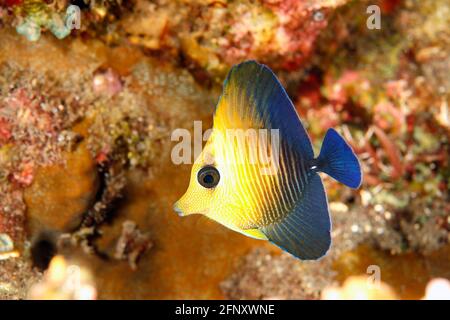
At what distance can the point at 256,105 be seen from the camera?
207 centimetres

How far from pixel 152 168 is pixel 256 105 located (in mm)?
2034

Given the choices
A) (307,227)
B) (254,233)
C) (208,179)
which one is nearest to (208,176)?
(208,179)

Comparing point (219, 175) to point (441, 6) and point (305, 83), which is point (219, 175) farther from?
point (441, 6)

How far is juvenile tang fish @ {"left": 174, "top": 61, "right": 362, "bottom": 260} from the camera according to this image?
202 centimetres

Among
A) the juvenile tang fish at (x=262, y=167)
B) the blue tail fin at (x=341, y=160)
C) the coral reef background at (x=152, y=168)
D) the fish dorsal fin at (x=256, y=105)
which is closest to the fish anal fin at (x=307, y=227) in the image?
the juvenile tang fish at (x=262, y=167)

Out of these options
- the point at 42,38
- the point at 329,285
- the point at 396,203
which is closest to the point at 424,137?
the point at 396,203

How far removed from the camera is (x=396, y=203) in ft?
14.7

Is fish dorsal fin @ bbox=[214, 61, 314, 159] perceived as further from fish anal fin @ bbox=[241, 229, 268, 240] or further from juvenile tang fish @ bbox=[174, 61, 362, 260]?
fish anal fin @ bbox=[241, 229, 268, 240]

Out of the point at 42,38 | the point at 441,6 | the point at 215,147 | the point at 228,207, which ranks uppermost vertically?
the point at 441,6

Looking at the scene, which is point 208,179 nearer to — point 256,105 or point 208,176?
point 208,176

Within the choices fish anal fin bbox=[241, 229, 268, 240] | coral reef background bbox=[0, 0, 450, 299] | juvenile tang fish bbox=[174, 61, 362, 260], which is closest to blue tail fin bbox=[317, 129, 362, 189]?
juvenile tang fish bbox=[174, 61, 362, 260]

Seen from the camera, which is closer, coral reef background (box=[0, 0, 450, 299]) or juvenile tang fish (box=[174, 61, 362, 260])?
juvenile tang fish (box=[174, 61, 362, 260])

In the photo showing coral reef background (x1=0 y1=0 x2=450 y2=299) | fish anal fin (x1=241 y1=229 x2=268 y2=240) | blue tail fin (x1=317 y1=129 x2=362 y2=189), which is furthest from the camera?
coral reef background (x1=0 y1=0 x2=450 y2=299)
